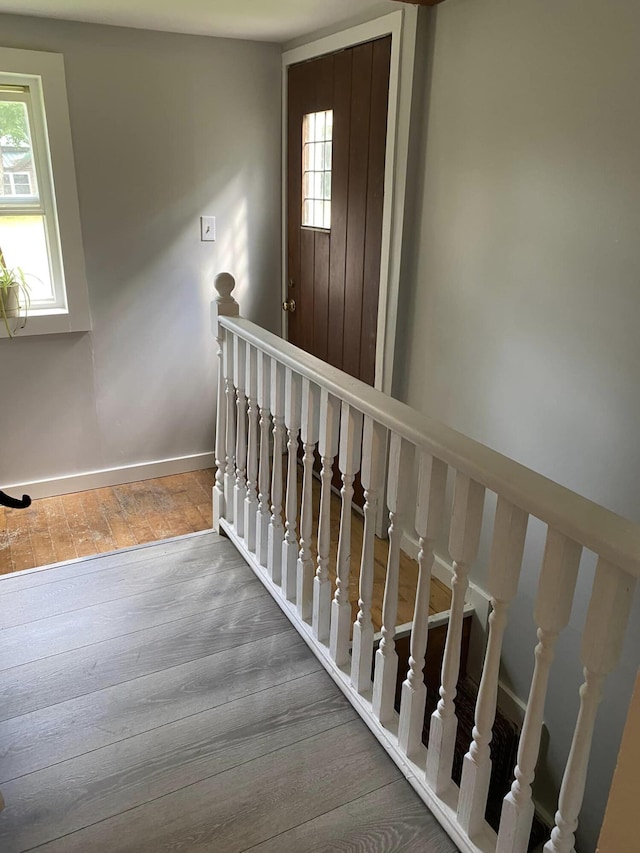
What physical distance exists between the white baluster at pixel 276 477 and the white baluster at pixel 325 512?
24 cm

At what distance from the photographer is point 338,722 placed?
65.2 inches

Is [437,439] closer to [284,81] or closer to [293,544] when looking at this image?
[293,544]

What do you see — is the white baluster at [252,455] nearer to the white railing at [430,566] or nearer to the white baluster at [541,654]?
the white railing at [430,566]

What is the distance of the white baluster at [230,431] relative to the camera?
2328mm

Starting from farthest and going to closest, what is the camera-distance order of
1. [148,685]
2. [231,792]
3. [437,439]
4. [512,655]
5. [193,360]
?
[193,360] < [512,655] < [148,685] < [231,792] < [437,439]

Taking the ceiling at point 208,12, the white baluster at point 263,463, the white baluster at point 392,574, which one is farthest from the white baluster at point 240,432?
the ceiling at point 208,12

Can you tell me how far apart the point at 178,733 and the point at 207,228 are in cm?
250

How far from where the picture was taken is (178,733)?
162 cm

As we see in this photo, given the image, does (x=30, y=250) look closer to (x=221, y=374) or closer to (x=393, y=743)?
(x=221, y=374)

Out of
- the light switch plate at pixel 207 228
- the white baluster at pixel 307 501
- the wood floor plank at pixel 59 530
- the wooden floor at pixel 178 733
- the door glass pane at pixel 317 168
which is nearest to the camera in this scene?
the wooden floor at pixel 178 733

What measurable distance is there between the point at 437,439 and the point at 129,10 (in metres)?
2.41

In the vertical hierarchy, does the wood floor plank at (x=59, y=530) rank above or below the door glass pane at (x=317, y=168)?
below

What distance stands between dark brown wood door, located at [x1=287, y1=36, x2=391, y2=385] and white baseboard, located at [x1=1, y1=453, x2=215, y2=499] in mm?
916

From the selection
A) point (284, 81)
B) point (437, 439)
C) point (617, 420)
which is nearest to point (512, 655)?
point (617, 420)
